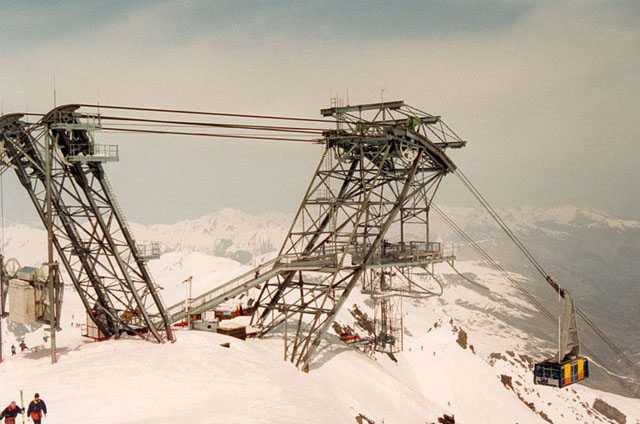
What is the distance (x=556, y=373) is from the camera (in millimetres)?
29922

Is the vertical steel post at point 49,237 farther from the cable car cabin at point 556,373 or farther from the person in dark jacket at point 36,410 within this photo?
the cable car cabin at point 556,373

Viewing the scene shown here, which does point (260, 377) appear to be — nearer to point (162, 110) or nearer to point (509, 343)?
point (162, 110)

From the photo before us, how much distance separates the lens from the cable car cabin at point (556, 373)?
30.0 metres

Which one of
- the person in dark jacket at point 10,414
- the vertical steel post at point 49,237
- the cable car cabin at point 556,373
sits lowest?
the cable car cabin at point 556,373

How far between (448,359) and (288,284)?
22.5 m

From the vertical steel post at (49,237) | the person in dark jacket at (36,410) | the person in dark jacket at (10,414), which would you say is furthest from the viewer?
the vertical steel post at (49,237)

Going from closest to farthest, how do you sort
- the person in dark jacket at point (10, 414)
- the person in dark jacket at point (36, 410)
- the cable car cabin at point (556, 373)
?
1. the person in dark jacket at point (36, 410)
2. the person in dark jacket at point (10, 414)
3. the cable car cabin at point (556, 373)

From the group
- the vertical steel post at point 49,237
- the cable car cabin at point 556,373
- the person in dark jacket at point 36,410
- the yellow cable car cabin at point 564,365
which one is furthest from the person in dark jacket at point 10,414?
the cable car cabin at point 556,373

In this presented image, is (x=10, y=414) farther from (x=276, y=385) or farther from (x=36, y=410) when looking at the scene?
(x=276, y=385)

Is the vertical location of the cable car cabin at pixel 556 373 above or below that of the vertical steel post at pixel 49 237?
below

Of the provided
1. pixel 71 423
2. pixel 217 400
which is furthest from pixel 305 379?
pixel 71 423

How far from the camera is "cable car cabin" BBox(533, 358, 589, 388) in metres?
30.0

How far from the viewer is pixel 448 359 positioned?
4919cm

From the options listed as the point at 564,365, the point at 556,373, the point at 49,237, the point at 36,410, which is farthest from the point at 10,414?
the point at 564,365
